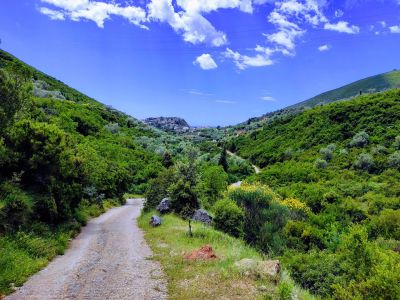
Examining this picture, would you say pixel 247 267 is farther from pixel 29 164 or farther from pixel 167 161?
pixel 167 161

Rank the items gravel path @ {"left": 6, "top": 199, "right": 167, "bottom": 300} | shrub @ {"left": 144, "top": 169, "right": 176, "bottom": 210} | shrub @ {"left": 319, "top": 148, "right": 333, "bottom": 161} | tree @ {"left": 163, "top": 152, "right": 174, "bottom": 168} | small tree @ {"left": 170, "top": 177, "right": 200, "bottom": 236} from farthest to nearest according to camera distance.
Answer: shrub @ {"left": 319, "top": 148, "right": 333, "bottom": 161} → tree @ {"left": 163, "top": 152, "right": 174, "bottom": 168} → shrub @ {"left": 144, "top": 169, "right": 176, "bottom": 210} → small tree @ {"left": 170, "top": 177, "right": 200, "bottom": 236} → gravel path @ {"left": 6, "top": 199, "right": 167, "bottom": 300}

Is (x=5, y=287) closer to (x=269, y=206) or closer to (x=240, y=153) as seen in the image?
(x=269, y=206)

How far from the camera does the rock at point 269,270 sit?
11758mm

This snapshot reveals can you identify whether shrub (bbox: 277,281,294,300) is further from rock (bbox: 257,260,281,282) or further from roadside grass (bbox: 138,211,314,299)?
rock (bbox: 257,260,281,282)

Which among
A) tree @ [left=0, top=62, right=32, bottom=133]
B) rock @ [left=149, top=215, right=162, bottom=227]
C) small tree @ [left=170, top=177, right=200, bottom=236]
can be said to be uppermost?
tree @ [left=0, top=62, right=32, bottom=133]

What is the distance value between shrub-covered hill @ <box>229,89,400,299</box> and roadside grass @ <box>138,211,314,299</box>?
1.95 m

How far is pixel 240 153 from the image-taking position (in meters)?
115

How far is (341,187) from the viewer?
5506cm

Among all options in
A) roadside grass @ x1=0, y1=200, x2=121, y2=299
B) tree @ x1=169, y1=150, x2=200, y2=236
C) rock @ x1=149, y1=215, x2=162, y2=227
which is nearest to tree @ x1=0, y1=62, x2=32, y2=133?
roadside grass @ x1=0, y1=200, x2=121, y2=299

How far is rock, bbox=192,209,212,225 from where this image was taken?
23.7 metres

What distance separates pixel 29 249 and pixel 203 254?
269 inches

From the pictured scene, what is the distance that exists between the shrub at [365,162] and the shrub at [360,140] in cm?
1047

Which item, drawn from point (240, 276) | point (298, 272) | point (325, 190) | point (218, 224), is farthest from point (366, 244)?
point (325, 190)

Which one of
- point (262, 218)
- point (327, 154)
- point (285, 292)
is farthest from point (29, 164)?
point (327, 154)
